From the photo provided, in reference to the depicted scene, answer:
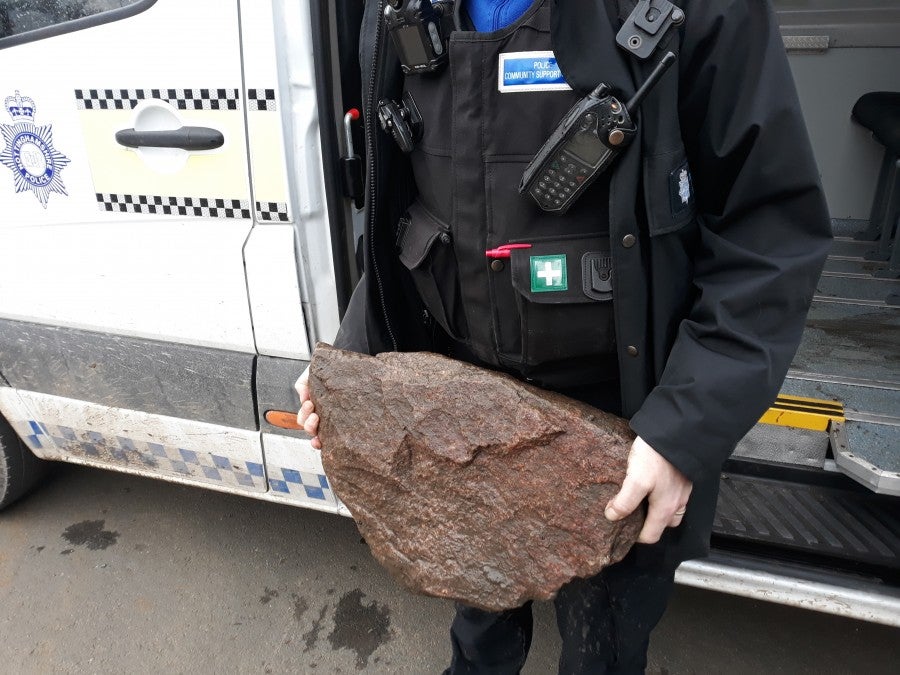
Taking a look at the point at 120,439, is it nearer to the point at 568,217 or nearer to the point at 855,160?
the point at 568,217

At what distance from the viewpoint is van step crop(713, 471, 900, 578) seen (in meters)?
1.75

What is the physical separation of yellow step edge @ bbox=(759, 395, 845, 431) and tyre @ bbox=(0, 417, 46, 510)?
260 centimetres

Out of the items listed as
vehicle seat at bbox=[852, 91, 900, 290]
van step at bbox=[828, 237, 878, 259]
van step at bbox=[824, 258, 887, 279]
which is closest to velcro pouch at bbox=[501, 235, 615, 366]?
van step at bbox=[824, 258, 887, 279]

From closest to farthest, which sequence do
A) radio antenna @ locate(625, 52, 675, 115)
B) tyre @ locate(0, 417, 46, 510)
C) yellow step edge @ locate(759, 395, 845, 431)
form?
radio antenna @ locate(625, 52, 675, 115), yellow step edge @ locate(759, 395, 845, 431), tyre @ locate(0, 417, 46, 510)

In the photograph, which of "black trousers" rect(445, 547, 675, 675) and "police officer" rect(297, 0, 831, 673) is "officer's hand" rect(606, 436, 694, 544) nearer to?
"police officer" rect(297, 0, 831, 673)

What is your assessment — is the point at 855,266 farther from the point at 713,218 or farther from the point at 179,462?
the point at 179,462

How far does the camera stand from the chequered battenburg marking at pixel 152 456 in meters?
2.09

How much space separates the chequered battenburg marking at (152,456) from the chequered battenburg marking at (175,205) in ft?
2.51

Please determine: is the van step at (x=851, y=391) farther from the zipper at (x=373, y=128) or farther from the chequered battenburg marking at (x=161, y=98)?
the chequered battenburg marking at (x=161, y=98)

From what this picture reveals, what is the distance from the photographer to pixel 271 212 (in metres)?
1.71

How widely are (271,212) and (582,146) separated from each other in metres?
0.98

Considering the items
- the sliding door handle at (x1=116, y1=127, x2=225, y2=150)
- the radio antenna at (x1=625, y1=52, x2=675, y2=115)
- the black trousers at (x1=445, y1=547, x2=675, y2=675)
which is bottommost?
the black trousers at (x1=445, y1=547, x2=675, y2=675)

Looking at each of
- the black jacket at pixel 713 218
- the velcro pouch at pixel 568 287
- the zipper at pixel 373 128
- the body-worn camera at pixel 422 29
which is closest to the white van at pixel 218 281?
the zipper at pixel 373 128

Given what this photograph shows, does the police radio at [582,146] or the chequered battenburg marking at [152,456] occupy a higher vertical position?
the police radio at [582,146]
